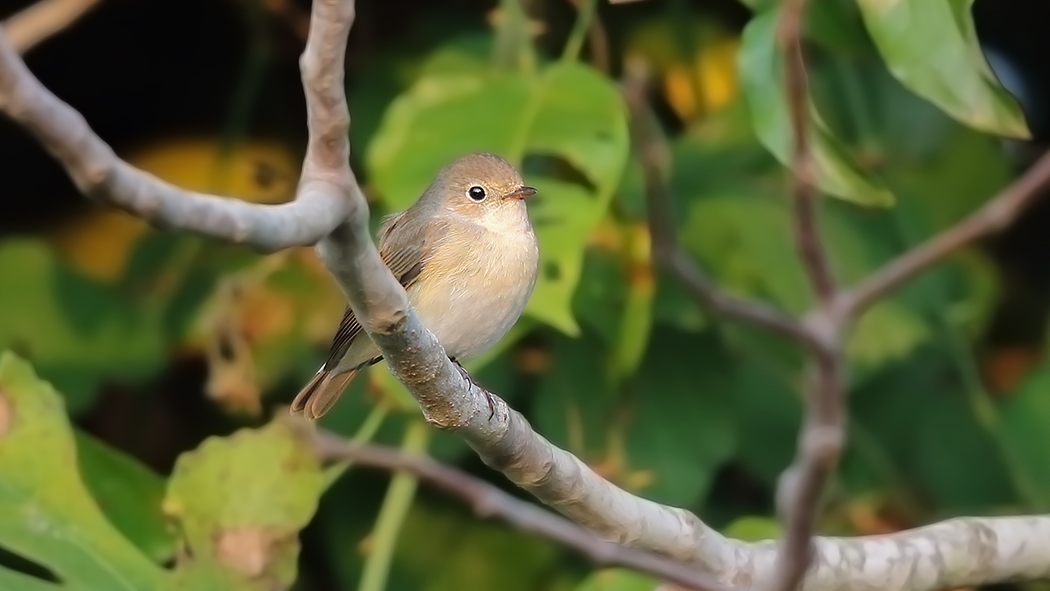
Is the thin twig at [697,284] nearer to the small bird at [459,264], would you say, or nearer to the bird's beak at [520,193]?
the small bird at [459,264]

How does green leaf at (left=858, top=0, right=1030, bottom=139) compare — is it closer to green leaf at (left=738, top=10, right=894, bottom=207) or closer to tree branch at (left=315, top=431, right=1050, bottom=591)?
green leaf at (left=738, top=10, right=894, bottom=207)

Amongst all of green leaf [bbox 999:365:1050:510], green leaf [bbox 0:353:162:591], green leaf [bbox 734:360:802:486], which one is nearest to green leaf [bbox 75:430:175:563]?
green leaf [bbox 0:353:162:591]

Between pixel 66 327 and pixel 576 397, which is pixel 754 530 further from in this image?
pixel 66 327

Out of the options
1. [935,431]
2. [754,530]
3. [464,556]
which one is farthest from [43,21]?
[935,431]

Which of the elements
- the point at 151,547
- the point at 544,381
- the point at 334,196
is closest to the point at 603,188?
the point at 544,381

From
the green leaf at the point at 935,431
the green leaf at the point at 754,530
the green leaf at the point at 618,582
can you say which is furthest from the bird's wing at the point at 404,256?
the green leaf at the point at 935,431
